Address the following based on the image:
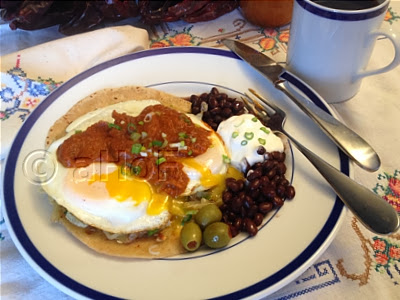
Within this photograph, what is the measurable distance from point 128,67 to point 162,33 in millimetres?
777

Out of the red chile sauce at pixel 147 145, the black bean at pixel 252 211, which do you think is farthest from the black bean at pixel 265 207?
the red chile sauce at pixel 147 145

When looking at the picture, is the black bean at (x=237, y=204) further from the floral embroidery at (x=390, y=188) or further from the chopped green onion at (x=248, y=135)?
the floral embroidery at (x=390, y=188)

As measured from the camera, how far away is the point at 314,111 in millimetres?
2016

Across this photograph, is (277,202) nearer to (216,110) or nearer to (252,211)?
(252,211)

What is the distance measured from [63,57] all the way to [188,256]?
1.72 meters

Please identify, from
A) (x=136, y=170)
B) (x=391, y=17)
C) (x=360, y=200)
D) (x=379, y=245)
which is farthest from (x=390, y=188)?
(x=391, y=17)

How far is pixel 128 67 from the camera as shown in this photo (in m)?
2.42

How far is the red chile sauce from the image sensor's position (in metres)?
1.89

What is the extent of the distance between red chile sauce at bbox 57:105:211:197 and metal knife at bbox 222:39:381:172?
0.52m

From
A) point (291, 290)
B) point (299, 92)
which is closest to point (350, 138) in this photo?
point (299, 92)

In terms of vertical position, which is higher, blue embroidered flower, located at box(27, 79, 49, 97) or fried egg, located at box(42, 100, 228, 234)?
blue embroidered flower, located at box(27, 79, 49, 97)

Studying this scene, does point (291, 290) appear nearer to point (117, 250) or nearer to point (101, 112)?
point (117, 250)

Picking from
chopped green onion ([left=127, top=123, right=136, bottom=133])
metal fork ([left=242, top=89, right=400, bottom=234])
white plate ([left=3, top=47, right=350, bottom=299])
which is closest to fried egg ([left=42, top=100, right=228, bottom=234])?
white plate ([left=3, top=47, right=350, bottom=299])

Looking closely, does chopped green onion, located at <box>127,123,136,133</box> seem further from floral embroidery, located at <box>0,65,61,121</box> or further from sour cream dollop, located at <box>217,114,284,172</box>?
floral embroidery, located at <box>0,65,61,121</box>
